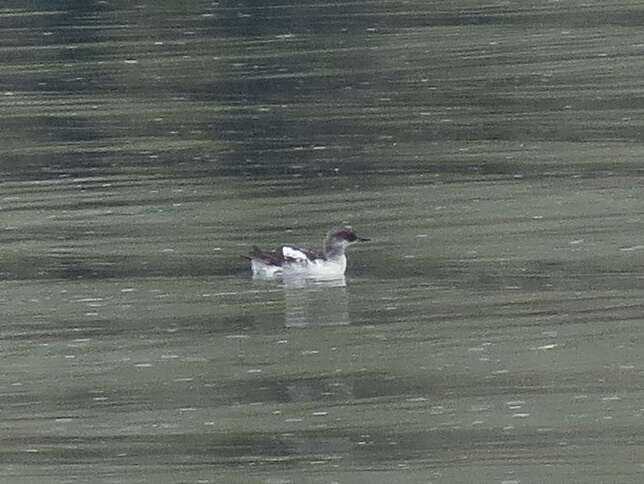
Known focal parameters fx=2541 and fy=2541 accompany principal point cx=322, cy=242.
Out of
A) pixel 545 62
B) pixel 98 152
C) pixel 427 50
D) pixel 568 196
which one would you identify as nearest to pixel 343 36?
pixel 427 50

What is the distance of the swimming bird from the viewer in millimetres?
18281

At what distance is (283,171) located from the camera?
79.9ft

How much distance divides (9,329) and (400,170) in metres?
7.65

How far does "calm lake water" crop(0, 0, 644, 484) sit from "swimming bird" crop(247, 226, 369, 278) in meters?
0.12

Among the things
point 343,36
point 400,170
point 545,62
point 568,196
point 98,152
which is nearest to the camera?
point 568,196

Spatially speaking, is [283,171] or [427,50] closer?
[283,171]

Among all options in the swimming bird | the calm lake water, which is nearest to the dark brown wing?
the swimming bird

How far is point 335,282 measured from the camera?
60.2 ft

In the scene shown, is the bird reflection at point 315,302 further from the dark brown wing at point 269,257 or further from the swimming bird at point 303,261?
the dark brown wing at point 269,257

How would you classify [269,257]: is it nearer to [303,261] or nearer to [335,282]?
[303,261]

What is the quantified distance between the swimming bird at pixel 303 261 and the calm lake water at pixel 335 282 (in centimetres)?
12

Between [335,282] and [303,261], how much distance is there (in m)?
0.28

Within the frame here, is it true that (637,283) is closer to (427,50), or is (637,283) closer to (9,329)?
(9,329)

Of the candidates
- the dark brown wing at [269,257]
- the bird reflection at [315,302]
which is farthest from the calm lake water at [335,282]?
the dark brown wing at [269,257]
